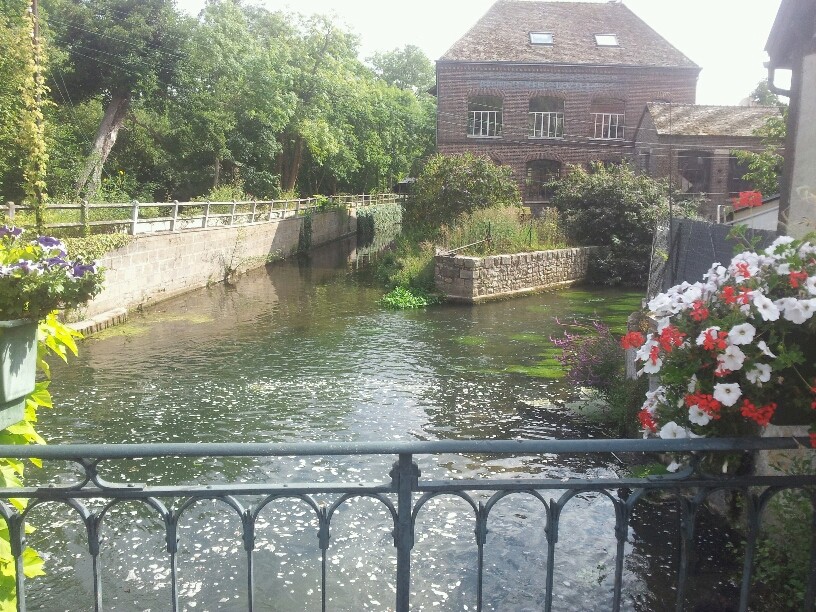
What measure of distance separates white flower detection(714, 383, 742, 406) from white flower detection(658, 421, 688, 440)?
0.72 feet

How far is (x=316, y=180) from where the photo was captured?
164 feet

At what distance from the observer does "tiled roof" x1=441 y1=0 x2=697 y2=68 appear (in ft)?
103

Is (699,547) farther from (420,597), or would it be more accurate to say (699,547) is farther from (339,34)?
(339,34)

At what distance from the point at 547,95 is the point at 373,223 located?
1295 centimetres

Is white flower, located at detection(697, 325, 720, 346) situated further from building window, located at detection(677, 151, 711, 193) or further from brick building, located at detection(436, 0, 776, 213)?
brick building, located at detection(436, 0, 776, 213)

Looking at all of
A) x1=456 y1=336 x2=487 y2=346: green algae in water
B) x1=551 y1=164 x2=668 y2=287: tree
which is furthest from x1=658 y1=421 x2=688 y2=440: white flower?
x1=551 y1=164 x2=668 y2=287: tree

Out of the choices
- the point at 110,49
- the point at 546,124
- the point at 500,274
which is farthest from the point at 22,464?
the point at 546,124

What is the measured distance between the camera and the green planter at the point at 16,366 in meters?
2.74

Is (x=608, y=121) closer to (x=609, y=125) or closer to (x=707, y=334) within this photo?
(x=609, y=125)

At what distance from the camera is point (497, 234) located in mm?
20797

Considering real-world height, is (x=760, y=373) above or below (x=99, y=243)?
above

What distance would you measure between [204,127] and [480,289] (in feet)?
Answer: 59.2

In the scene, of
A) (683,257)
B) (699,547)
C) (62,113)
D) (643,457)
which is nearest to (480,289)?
(683,257)

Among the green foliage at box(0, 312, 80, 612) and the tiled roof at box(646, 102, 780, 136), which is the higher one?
the tiled roof at box(646, 102, 780, 136)
